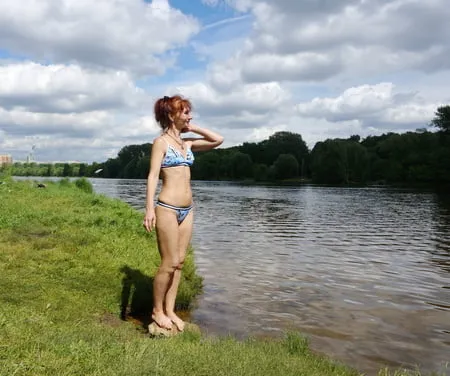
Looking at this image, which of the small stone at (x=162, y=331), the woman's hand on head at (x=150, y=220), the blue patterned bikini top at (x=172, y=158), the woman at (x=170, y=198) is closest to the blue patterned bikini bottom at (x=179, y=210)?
the woman at (x=170, y=198)

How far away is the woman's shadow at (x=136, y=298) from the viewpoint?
7.49m

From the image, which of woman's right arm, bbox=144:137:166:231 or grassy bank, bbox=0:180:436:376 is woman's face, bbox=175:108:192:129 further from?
grassy bank, bbox=0:180:436:376

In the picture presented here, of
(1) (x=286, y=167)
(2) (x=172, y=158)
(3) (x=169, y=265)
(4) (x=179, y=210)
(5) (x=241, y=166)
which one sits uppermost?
(5) (x=241, y=166)

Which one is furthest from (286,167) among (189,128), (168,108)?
(168,108)

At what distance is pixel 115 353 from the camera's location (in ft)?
13.9

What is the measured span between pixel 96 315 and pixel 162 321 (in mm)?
1173

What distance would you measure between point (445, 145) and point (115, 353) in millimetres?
100435

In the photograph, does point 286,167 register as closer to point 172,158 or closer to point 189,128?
point 189,128

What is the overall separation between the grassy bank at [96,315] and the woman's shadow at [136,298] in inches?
0.7

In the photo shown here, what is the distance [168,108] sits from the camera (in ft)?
20.3

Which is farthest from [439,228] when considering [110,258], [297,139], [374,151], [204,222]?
[297,139]

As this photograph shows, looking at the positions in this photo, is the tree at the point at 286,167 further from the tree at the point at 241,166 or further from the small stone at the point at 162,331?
the small stone at the point at 162,331

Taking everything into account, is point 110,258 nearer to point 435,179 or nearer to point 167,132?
point 167,132

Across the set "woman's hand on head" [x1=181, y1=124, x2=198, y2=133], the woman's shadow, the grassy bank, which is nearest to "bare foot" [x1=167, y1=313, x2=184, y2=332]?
the grassy bank
